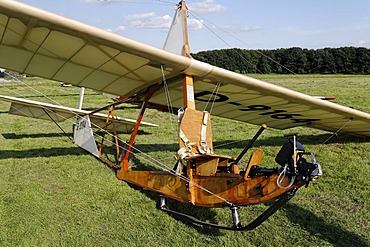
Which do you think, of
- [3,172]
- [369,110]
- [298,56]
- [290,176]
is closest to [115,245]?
[290,176]

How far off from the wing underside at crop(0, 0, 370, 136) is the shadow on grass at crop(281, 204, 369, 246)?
1.89 m

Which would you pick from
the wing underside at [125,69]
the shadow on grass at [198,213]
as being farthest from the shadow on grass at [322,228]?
the wing underside at [125,69]

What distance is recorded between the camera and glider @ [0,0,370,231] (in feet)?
10.5

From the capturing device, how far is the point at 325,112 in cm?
611

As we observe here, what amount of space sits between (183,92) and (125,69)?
0.94m

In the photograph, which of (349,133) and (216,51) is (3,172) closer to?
(349,133)

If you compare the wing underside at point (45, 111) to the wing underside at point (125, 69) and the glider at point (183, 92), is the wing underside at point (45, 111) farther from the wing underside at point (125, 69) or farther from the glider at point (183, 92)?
the glider at point (183, 92)

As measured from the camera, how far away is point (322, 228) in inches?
160

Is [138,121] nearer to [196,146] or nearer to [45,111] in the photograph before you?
[196,146]

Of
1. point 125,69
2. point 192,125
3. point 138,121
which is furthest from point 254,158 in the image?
point 125,69

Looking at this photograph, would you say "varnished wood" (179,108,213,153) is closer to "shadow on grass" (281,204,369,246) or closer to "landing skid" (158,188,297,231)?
"landing skid" (158,188,297,231)

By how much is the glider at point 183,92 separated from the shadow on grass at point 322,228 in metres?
1.03

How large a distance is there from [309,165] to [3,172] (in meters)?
5.60

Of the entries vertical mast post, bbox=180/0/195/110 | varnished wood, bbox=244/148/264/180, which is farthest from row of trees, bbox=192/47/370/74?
varnished wood, bbox=244/148/264/180
